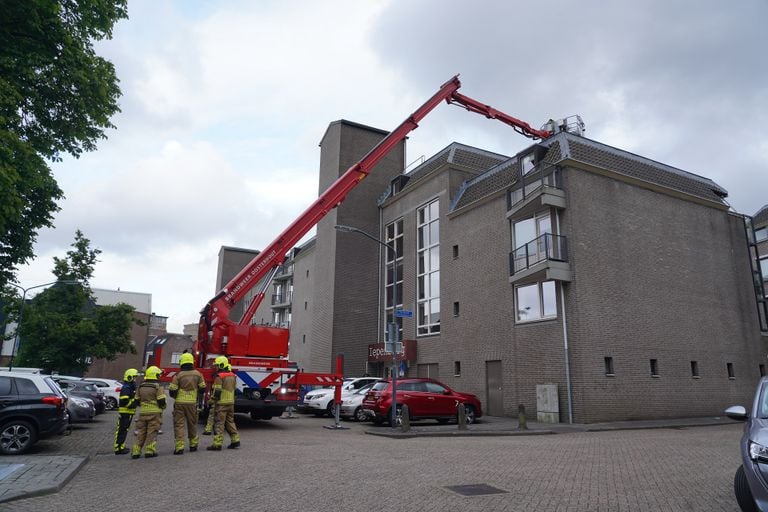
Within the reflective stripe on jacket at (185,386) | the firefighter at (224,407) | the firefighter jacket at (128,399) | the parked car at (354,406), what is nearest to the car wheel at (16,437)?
the firefighter jacket at (128,399)

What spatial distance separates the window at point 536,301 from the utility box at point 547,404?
2.57m

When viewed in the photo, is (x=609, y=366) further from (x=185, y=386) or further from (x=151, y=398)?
(x=151, y=398)

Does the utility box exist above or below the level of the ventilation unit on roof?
below

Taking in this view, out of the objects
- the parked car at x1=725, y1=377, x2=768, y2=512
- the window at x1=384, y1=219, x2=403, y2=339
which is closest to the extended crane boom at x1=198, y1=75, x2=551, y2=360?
the parked car at x1=725, y1=377, x2=768, y2=512

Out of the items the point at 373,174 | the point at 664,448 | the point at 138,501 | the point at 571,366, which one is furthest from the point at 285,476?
the point at 373,174

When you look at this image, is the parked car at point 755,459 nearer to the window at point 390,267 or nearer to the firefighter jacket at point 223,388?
the firefighter jacket at point 223,388

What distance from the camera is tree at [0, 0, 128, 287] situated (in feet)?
28.6

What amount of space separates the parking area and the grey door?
813 cm

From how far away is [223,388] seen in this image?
10.8 m

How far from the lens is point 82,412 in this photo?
14.8 meters

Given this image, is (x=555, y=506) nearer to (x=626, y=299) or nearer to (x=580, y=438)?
(x=580, y=438)

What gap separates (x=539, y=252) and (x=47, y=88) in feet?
51.7

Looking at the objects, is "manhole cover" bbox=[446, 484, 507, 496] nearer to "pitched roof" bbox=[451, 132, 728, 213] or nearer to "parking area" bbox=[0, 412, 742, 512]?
"parking area" bbox=[0, 412, 742, 512]

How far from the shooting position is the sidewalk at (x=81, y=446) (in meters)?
7.09
